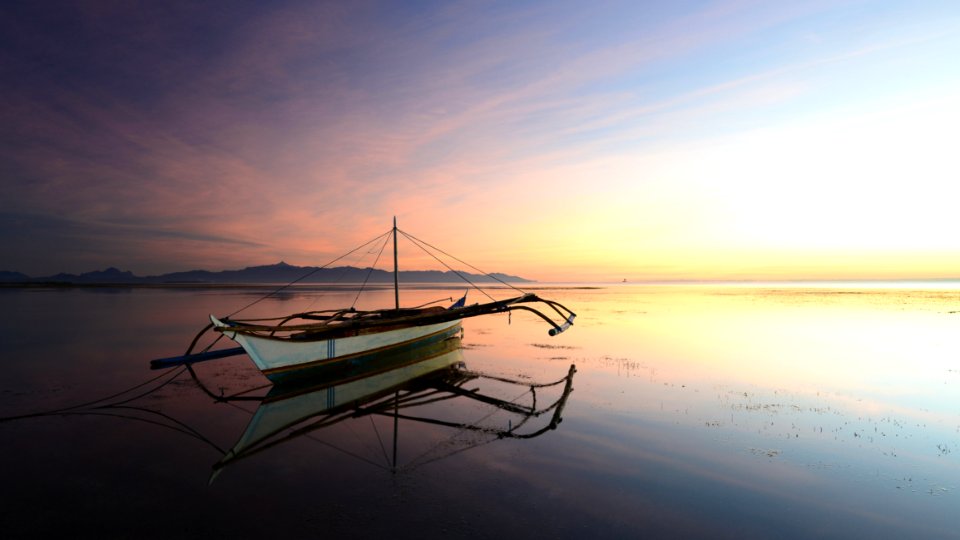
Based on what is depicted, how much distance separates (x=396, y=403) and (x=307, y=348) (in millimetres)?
4379

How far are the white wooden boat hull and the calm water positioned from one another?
173 cm

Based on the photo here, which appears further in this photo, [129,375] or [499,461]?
[129,375]

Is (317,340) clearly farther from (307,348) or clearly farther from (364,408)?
(364,408)

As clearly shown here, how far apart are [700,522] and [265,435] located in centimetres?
924

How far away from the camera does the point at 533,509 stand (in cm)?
704

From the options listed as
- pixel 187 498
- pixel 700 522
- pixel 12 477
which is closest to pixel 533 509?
pixel 700 522

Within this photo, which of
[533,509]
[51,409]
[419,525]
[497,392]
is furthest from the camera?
[497,392]

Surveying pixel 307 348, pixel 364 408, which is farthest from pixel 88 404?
pixel 364 408

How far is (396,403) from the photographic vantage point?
13.5 m

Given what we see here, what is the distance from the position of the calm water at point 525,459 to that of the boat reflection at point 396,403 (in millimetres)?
186

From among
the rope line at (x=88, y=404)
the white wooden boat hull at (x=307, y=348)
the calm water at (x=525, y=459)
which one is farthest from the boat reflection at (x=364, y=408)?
the white wooden boat hull at (x=307, y=348)

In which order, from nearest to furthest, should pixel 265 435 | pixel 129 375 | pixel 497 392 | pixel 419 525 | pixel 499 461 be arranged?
pixel 419 525
pixel 499 461
pixel 265 435
pixel 497 392
pixel 129 375

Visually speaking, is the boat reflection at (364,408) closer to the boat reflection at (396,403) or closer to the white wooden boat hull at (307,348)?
the boat reflection at (396,403)

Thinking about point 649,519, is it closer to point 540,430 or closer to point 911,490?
point 540,430
